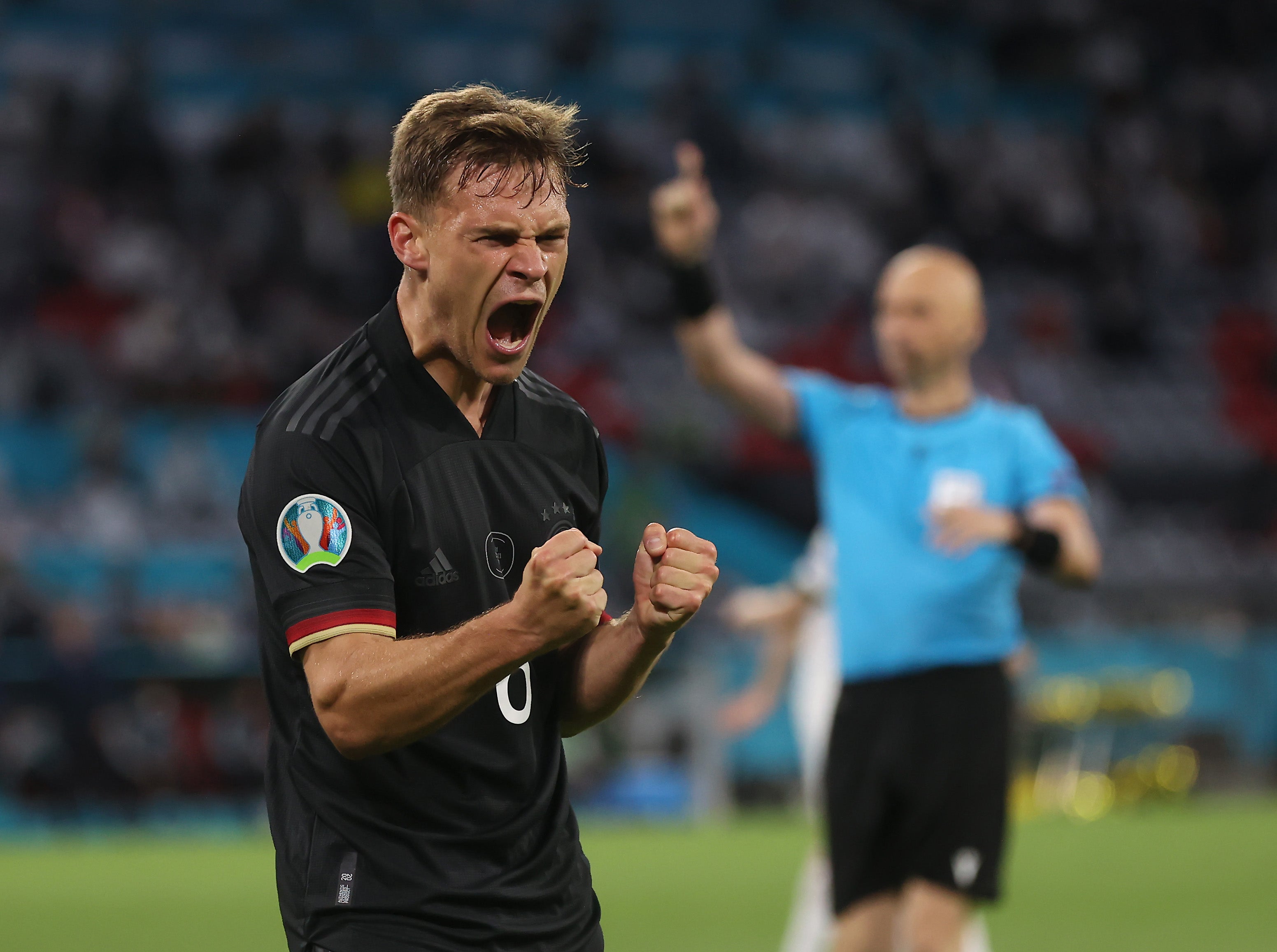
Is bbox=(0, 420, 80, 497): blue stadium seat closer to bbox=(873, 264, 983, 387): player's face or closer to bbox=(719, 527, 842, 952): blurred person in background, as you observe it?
bbox=(719, 527, 842, 952): blurred person in background

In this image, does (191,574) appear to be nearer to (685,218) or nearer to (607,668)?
(685,218)

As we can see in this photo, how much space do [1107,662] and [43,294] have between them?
10.8 meters

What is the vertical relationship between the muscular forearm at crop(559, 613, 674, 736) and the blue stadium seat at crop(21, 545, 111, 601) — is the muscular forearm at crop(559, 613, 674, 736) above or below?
below

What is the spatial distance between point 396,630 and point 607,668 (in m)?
0.43

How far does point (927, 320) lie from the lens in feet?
18.2

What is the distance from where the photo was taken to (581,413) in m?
3.30

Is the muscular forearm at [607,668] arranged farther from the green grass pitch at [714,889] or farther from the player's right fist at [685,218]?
the green grass pitch at [714,889]

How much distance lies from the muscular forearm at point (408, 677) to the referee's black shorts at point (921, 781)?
2909mm

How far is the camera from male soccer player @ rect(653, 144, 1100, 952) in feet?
17.4

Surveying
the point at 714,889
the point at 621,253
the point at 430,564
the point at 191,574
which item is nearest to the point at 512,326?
the point at 430,564

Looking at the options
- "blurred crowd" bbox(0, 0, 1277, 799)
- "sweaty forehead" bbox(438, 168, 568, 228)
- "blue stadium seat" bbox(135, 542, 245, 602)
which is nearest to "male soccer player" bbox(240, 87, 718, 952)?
"sweaty forehead" bbox(438, 168, 568, 228)

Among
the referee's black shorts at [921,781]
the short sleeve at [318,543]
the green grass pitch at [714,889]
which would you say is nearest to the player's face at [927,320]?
the referee's black shorts at [921,781]

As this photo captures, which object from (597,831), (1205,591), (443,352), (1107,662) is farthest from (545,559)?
(1205,591)

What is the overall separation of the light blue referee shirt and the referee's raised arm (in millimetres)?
198
